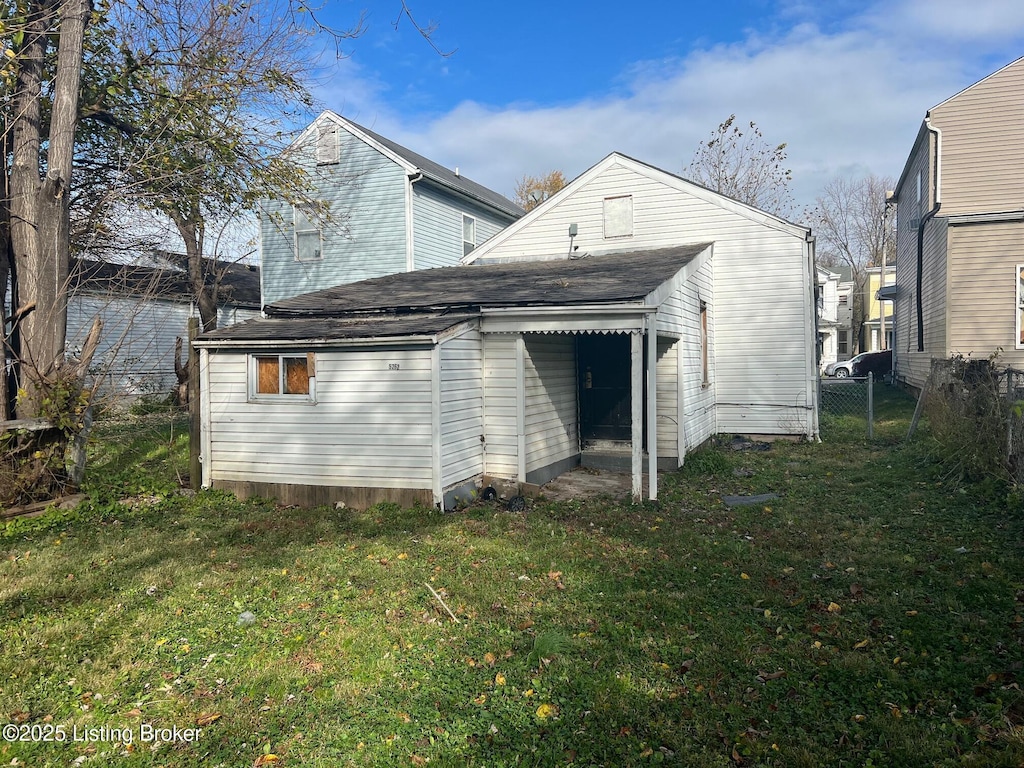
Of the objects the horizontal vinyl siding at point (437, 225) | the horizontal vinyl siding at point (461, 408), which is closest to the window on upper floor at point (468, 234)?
the horizontal vinyl siding at point (437, 225)

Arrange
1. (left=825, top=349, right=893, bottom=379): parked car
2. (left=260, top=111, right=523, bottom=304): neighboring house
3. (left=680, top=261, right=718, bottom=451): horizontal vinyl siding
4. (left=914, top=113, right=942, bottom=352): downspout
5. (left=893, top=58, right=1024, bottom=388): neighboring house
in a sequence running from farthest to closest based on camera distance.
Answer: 1. (left=825, top=349, right=893, bottom=379): parked car
2. (left=260, top=111, right=523, bottom=304): neighboring house
3. (left=914, top=113, right=942, bottom=352): downspout
4. (left=893, top=58, right=1024, bottom=388): neighboring house
5. (left=680, top=261, right=718, bottom=451): horizontal vinyl siding

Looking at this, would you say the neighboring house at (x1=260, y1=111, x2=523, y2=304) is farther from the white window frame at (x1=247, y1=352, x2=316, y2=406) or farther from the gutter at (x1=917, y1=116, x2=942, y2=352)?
the gutter at (x1=917, y1=116, x2=942, y2=352)

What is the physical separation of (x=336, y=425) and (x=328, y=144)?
13.9 m

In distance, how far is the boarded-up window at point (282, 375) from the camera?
29.9ft

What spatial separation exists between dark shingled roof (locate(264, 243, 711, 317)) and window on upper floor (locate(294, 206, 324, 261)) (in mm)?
7564

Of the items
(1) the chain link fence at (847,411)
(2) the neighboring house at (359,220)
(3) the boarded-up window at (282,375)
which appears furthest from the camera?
(2) the neighboring house at (359,220)

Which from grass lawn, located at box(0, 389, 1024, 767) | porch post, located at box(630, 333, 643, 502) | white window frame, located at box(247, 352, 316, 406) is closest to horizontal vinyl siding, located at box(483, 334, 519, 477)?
grass lawn, located at box(0, 389, 1024, 767)

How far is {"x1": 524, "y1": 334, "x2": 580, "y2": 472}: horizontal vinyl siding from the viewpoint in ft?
32.9

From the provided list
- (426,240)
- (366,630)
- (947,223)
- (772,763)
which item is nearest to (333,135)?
(426,240)

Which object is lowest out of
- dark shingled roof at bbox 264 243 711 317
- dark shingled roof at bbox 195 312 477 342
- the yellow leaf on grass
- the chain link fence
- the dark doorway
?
the yellow leaf on grass

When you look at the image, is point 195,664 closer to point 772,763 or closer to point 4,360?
point 772,763

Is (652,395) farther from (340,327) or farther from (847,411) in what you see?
(847,411)

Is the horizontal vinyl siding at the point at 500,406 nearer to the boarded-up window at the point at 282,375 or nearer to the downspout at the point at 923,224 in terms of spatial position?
the boarded-up window at the point at 282,375

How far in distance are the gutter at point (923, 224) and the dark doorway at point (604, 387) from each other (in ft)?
33.5
